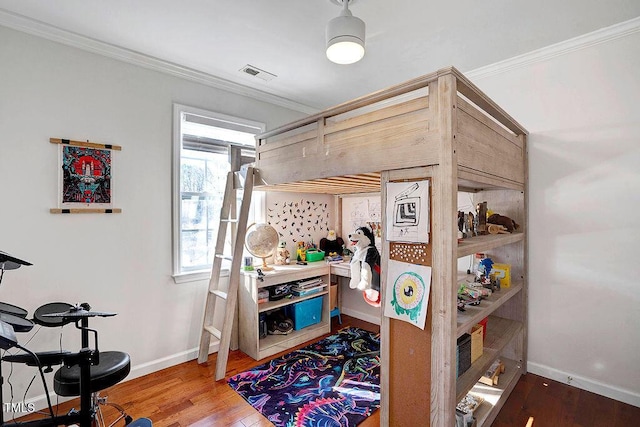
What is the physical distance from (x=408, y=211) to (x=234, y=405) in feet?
5.92

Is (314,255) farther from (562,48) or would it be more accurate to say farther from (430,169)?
(562,48)

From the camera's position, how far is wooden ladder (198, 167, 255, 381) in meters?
2.53

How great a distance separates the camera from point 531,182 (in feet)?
8.41

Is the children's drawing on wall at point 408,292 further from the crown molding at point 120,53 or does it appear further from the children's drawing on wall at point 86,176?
the crown molding at point 120,53

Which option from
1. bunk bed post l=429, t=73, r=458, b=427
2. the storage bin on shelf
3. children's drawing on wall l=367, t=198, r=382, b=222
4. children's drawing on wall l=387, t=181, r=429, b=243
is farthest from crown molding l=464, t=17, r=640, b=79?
the storage bin on shelf

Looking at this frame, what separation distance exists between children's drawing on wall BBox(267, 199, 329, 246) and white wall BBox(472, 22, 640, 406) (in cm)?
219

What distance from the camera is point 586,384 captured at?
230 centimetres

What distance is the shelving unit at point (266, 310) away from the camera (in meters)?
2.80

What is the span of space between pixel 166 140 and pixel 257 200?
1.05 metres

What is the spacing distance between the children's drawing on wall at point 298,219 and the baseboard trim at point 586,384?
2.44m

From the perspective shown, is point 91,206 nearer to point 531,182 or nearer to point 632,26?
point 531,182

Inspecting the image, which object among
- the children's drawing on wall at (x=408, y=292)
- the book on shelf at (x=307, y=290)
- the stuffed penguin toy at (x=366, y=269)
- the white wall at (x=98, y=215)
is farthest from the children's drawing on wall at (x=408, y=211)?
the white wall at (x=98, y=215)

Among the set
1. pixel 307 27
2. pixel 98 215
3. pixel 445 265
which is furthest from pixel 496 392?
pixel 98 215

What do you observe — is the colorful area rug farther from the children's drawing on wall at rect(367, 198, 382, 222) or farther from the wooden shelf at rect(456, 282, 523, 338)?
the children's drawing on wall at rect(367, 198, 382, 222)
